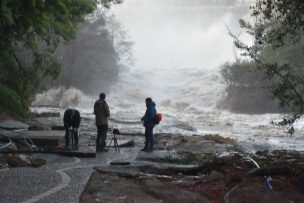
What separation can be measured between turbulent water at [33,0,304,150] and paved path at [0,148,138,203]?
13.9m

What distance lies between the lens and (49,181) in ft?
29.7

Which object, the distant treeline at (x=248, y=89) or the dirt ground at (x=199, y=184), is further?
the distant treeline at (x=248, y=89)

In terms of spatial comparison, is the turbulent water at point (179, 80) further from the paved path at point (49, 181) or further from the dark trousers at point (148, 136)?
the paved path at point (49, 181)

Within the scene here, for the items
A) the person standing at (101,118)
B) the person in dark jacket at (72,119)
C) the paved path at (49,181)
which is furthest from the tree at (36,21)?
the paved path at (49,181)

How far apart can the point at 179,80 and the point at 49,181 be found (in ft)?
241

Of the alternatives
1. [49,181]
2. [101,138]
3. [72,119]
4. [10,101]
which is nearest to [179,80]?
[10,101]

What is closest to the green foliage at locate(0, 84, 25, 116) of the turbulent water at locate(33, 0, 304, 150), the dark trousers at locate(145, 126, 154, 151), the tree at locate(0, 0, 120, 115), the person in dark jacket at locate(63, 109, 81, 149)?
the tree at locate(0, 0, 120, 115)

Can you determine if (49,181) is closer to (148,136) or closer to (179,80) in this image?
(148,136)

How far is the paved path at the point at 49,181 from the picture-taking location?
7673 mm

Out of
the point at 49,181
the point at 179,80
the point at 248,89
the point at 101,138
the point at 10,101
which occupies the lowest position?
the point at 49,181

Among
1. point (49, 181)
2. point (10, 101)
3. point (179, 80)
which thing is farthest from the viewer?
point (179, 80)

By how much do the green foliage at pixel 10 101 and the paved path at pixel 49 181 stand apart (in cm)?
890

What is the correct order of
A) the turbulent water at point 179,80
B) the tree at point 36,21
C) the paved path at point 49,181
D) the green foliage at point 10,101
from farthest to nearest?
the turbulent water at point 179,80 < the green foliage at point 10,101 < the tree at point 36,21 < the paved path at point 49,181

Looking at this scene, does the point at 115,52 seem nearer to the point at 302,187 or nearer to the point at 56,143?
the point at 56,143
